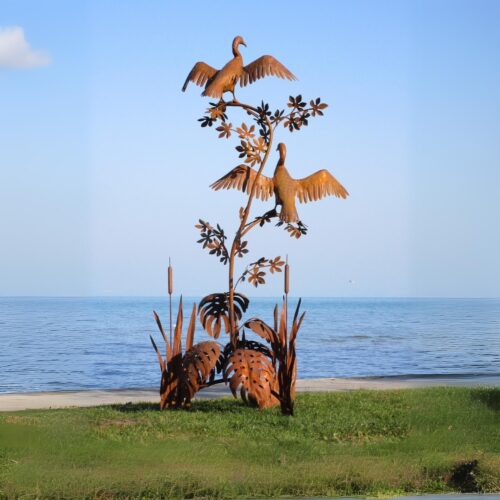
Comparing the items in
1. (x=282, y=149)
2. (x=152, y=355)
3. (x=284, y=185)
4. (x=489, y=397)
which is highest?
(x=282, y=149)

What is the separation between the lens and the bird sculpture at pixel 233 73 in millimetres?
8789

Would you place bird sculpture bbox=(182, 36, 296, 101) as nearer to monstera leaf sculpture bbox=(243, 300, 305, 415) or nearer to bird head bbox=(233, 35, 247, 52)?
bird head bbox=(233, 35, 247, 52)

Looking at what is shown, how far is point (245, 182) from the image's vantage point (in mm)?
8961

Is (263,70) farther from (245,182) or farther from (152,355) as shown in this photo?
(152,355)

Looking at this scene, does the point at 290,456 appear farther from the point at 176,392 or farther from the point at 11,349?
the point at 11,349

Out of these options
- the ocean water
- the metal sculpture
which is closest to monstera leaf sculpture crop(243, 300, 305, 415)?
the metal sculpture

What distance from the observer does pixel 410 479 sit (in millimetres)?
6086

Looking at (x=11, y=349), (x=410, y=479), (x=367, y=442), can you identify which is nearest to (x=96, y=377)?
(x=11, y=349)

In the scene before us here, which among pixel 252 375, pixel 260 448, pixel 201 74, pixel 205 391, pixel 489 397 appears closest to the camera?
pixel 260 448

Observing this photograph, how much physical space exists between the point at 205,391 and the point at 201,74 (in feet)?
12.4

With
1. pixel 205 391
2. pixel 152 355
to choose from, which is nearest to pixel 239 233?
pixel 205 391

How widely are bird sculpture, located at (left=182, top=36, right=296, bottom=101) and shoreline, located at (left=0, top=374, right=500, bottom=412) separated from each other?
3.28 m

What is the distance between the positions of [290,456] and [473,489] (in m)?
1.32

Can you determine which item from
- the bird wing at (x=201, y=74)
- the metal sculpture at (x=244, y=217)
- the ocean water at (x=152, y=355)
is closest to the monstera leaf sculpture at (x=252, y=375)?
the metal sculpture at (x=244, y=217)
